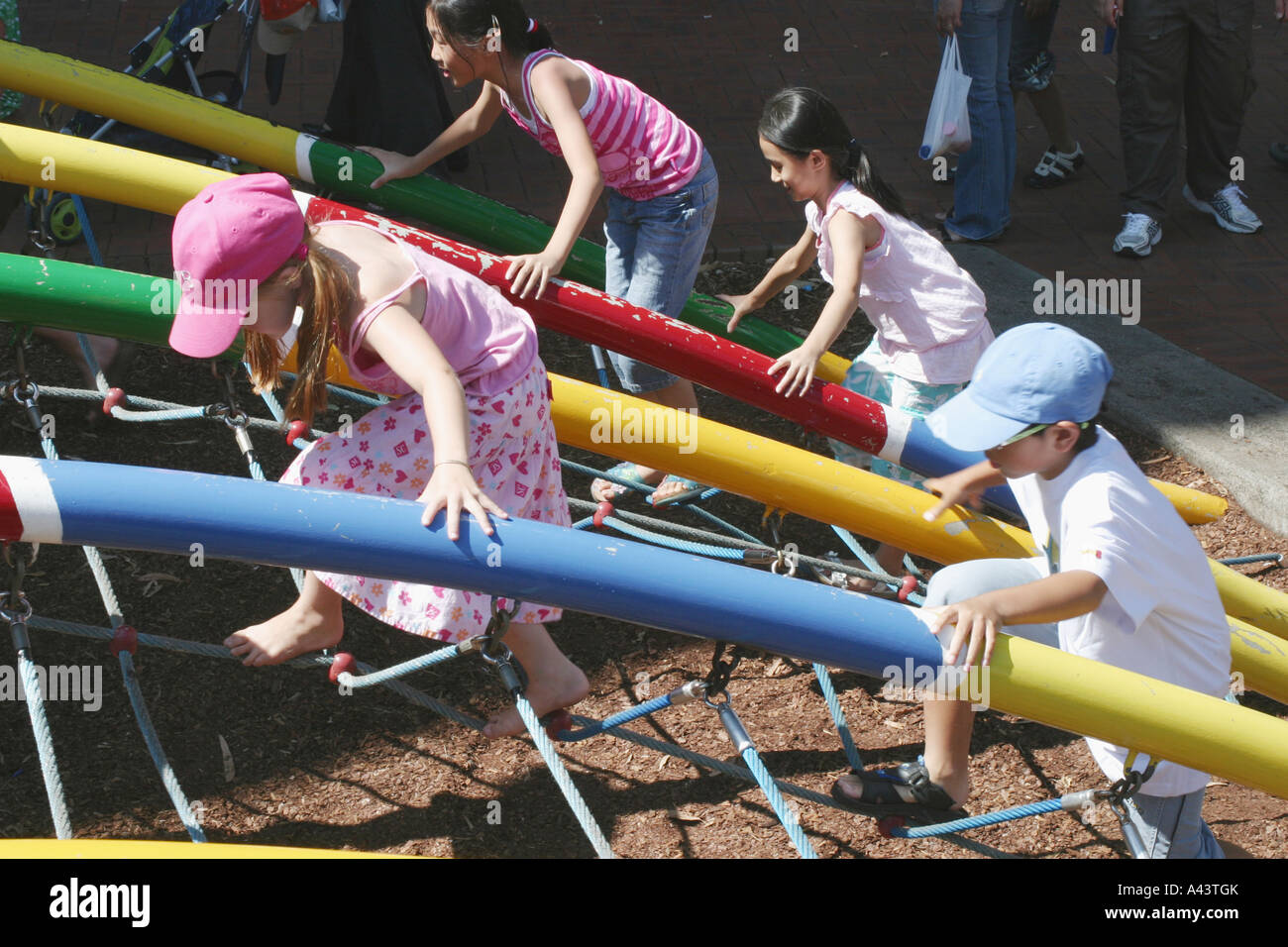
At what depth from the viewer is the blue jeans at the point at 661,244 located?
3912 mm

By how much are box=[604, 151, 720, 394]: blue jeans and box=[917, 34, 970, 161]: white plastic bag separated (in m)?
1.73

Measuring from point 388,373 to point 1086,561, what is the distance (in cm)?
Answer: 126

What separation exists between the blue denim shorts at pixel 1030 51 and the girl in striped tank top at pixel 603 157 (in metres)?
2.79

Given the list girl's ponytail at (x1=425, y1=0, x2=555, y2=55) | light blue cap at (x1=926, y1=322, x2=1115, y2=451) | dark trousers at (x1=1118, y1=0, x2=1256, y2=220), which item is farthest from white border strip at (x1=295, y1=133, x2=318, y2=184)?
dark trousers at (x1=1118, y1=0, x2=1256, y2=220)

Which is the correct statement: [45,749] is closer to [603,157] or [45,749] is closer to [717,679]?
[717,679]

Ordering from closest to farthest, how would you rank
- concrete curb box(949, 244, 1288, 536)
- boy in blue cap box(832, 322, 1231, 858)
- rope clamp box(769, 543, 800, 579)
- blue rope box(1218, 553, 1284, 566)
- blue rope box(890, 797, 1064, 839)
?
boy in blue cap box(832, 322, 1231, 858) < blue rope box(890, 797, 1064, 839) < rope clamp box(769, 543, 800, 579) < blue rope box(1218, 553, 1284, 566) < concrete curb box(949, 244, 1288, 536)

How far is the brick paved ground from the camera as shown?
5648 mm

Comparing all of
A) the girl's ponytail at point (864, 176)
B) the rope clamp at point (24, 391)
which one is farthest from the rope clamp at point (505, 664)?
the girl's ponytail at point (864, 176)

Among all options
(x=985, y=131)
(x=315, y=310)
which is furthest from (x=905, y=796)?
(x=985, y=131)

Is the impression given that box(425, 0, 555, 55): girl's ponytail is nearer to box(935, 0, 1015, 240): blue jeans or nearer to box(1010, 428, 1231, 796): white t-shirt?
box(1010, 428, 1231, 796): white t-shirt

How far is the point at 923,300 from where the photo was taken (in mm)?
3613

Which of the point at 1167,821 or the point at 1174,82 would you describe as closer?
the point at 1167,821
